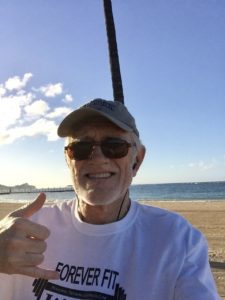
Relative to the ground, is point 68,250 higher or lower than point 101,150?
lower

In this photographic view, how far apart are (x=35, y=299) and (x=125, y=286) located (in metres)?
0.54

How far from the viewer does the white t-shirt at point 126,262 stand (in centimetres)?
220

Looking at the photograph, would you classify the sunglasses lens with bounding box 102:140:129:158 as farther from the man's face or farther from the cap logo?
the cap logo

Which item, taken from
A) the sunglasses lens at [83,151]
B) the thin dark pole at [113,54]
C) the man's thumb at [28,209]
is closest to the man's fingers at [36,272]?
the man's thumb at [28,209]

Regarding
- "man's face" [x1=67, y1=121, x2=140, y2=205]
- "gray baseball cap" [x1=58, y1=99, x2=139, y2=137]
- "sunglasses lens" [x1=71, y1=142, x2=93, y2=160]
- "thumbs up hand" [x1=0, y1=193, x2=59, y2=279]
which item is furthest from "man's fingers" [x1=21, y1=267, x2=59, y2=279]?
"gray baseball cap" [x1=58, y1=99, x2=139, y2=137]

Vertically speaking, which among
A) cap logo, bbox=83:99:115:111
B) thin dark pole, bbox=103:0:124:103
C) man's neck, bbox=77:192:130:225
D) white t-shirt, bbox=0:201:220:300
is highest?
thin dark pole, bbox=103:0:124:103

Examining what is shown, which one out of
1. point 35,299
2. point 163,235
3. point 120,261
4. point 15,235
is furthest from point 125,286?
point 15,235

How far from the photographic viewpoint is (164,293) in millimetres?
2199

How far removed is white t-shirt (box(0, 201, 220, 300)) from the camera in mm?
2203

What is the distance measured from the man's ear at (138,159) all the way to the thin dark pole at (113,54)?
2.56 m

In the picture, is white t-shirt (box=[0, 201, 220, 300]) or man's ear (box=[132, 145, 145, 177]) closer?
white t-shirt (box=[0, 201, 220, 300])

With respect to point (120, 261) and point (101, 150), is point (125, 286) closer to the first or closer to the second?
point (120, 261)

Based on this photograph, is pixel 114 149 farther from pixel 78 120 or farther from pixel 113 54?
pixel 113 54

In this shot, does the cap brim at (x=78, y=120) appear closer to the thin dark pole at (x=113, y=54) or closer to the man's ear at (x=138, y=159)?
the man's ear at (x=138, y=159)
